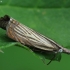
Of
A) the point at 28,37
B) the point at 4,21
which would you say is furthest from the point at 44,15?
the point at 4,21

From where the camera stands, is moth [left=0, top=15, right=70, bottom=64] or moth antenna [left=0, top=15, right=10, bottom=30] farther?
moth [left=0, top=15, right=70, bottom=64]

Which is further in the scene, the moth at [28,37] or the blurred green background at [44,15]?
the blurred green background at [44,15]

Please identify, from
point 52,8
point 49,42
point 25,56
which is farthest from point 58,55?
point 25,56

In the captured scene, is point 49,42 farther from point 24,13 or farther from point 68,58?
point 68,58

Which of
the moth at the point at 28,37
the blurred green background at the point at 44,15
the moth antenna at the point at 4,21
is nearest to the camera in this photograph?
the moth antenna at the point at 4,21

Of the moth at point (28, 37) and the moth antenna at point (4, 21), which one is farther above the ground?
the moth antenna at point (4, 21)

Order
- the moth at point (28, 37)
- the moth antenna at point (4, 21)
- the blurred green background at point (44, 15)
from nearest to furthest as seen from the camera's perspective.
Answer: the moth antenna at point (4, 21)
the moth at point (28, 37)
the blurred green background at point (44, 15)

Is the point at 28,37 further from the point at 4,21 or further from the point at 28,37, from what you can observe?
the point at 4,21

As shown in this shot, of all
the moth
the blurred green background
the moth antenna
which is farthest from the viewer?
the blurred green background
